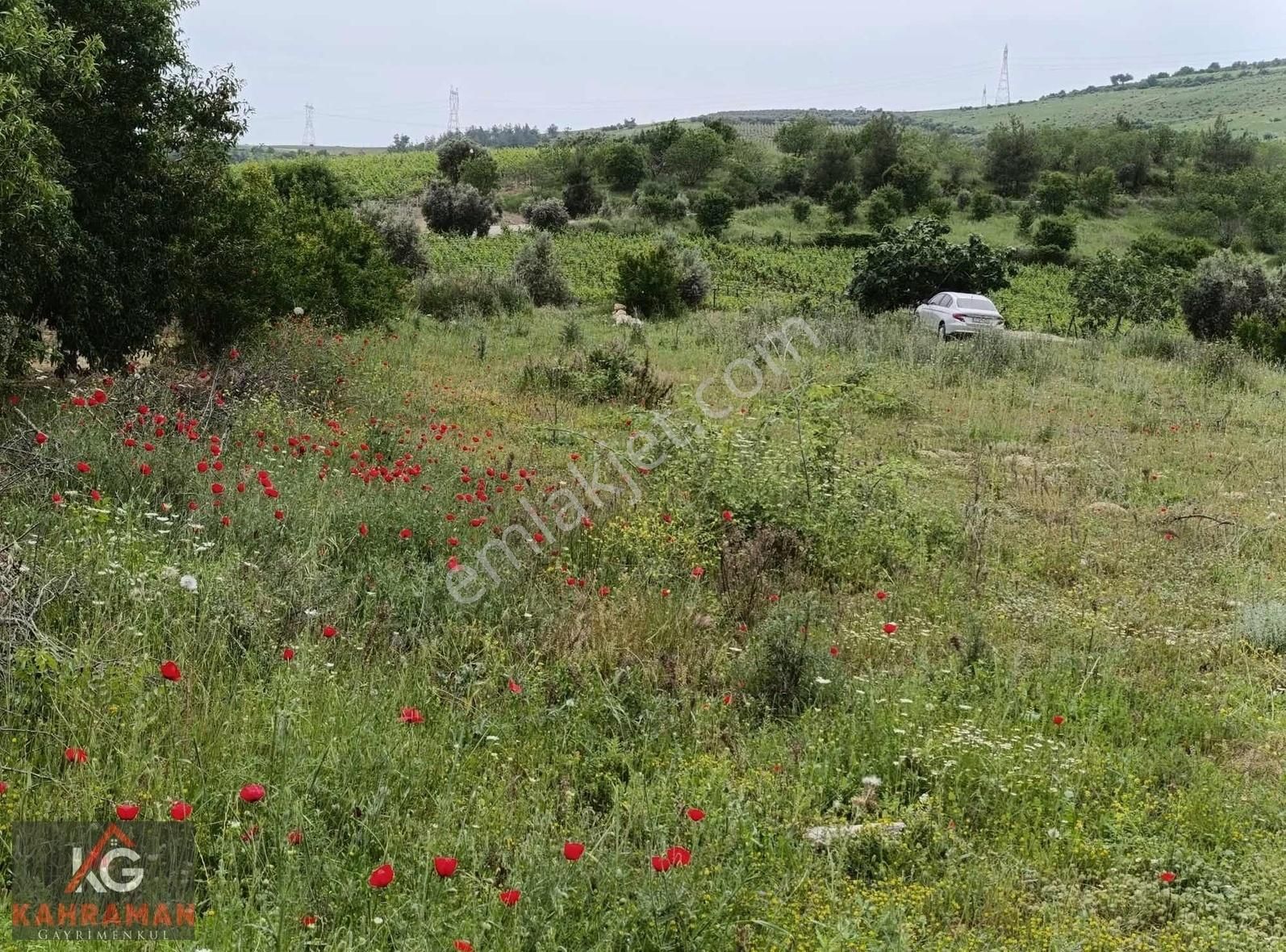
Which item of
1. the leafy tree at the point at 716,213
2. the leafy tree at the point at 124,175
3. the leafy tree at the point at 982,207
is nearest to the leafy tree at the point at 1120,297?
the leafy tree at the point at 124,175

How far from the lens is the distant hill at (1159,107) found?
105 metres

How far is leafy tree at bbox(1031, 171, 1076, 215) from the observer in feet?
158

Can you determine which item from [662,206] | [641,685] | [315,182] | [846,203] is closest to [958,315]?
[641,685]

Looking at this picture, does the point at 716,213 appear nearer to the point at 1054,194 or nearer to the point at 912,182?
the point at 912,182

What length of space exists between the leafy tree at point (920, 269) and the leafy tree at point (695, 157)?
35.6m

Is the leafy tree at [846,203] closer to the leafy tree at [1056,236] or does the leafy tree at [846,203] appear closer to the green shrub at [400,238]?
the leafy tree at [1056,236]

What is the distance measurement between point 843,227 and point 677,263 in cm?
2420

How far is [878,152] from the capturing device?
5562 centimetres

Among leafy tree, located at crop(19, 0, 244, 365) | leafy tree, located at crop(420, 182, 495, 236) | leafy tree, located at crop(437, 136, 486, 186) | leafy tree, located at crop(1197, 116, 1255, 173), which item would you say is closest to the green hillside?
leafy tree, located at crop(1197, 116, 1255, 173)

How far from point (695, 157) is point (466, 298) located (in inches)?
1705

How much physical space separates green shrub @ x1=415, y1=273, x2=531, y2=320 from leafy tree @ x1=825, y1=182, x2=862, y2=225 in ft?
101

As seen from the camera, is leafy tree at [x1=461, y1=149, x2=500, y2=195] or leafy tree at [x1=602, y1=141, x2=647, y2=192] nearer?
leafy tree at [x1=461, y1=149, x2=500, y2=195]

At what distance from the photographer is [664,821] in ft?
10.7

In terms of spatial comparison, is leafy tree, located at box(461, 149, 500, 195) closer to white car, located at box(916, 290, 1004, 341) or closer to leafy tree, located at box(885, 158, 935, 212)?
leafy tree, located at box(885, 158, 935, 212)
